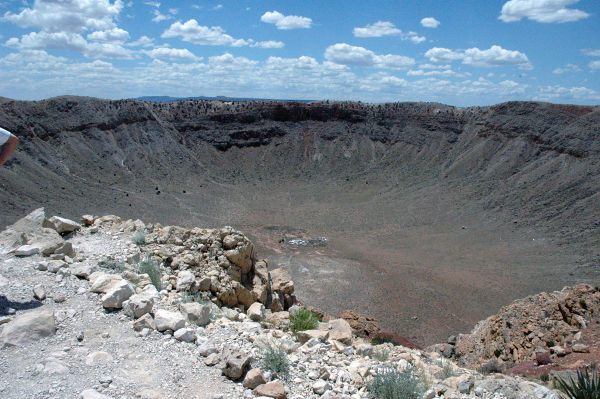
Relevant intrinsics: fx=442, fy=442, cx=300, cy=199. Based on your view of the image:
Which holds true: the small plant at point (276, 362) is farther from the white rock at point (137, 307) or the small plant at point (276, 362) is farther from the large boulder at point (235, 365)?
the white rock at point (137, 307)

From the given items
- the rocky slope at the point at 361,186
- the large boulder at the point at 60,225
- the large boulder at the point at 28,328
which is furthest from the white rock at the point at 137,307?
the rocky slope at the point at 361,186

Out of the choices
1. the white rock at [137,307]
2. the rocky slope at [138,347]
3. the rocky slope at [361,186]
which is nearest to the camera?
the rocky slope at [138,347]

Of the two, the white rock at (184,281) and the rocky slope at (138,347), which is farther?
the white rock at (184,281)

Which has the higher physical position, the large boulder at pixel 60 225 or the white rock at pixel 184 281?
the large boulder at pixel 60 225

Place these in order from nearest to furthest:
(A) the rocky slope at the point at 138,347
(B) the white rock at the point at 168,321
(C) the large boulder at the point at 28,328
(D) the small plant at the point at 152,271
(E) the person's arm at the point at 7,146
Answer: (A) the rocky slope at the point at 138,347 → (C) the large boulder at the point at 28,328 → (B) the white rock at the point at 168,321 → (E) the person's arm at the point at 7,146 → (D) the small plant at the point at 152,271

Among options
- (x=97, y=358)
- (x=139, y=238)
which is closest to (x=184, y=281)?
(x=139, y=238)

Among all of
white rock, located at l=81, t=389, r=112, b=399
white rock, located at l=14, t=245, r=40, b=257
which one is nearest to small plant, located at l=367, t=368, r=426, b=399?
white rock, located at l=81, t=389, r=112, b=399
